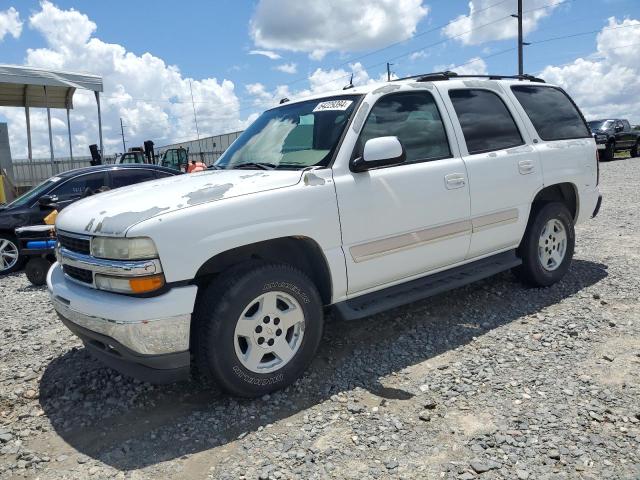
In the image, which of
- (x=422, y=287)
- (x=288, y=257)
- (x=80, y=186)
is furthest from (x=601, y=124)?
(x=288, y=257)

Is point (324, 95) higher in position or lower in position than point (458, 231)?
higher

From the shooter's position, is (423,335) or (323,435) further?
(423,335)

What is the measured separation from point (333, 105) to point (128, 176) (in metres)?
5.71

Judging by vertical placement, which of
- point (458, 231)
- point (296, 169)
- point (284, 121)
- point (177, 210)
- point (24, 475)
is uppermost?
Answer: point (284, 121)

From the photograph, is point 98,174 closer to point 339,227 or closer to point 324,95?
point 324,95

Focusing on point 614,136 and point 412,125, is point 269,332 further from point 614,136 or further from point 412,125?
point 614,136

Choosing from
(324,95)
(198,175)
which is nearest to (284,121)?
(324,95)

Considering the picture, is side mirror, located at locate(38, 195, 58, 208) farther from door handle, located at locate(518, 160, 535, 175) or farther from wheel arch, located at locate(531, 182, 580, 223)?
wheel arch, located at locate(531, 182, 580, 223)

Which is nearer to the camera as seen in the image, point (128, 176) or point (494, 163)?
point (494, 163)

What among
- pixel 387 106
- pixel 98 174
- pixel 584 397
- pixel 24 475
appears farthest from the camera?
pixel 98 174

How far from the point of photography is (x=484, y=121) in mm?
4574

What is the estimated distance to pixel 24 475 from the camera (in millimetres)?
2717

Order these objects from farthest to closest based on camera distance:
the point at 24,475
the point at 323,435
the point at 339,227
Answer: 1. the point at 339,227
2. the point at 323,435
3. the point at 24,475

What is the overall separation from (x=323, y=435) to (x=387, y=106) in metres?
2.40
